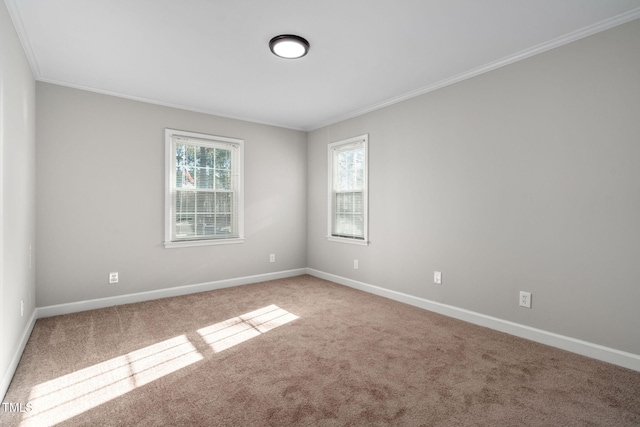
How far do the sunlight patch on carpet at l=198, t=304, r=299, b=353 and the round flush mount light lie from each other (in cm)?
253

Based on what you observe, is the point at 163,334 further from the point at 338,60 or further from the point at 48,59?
the point at 338,60

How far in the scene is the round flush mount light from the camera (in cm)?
261

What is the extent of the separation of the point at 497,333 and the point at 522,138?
5.93 feet

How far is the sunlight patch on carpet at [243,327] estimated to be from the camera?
286 cm

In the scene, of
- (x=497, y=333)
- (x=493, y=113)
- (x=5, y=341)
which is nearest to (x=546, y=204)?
(x=493, y=113)

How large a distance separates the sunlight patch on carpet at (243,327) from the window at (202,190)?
1.50 m

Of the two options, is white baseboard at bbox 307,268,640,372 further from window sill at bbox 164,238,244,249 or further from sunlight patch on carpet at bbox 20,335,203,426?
sunlight patch on carpet at bbox 20,335,203,426

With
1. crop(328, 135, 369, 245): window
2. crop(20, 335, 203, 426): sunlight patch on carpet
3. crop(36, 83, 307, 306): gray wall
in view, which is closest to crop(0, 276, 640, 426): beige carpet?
crop(20, 335, 203, 426): sunlight patch on carpet

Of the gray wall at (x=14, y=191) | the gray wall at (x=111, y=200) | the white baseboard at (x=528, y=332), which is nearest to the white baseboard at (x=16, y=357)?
the gray wall at (x=14, y=191)

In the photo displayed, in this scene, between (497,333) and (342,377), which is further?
(497,333)

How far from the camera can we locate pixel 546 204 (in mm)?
2809

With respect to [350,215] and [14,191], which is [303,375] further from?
[350,215]

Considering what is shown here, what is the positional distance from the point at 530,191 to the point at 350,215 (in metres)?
2.41

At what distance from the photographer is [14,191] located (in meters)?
2.39
